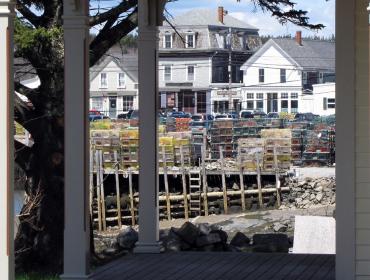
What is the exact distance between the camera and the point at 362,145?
28.8 feet

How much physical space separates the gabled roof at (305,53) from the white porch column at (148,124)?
6381cm

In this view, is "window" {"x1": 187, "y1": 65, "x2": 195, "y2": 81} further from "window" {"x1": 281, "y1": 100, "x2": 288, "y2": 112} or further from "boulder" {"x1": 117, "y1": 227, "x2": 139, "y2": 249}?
"boulder" {"x1": 117, "y1": 227, "x2": 139, "y2": 249}

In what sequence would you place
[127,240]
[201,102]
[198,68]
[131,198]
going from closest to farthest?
[127,240] < [131,198] < [201,102] < [198,68]

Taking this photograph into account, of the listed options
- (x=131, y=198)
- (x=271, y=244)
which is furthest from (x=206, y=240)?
(x=131, y=198)

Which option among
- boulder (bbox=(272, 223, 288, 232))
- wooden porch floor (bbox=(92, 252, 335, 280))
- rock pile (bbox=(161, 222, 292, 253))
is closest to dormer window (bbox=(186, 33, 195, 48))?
boulder (bbox=(272, 223, 288, 232))

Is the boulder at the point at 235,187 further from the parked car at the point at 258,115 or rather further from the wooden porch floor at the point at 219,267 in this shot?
the wooden porch floor at the point at 219,267

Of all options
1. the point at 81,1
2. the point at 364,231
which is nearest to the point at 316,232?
the point at 364,231

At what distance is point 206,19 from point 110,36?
65.3 m

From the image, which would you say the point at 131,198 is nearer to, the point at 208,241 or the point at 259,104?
the point at 208,241

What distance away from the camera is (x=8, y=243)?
6.29 metres

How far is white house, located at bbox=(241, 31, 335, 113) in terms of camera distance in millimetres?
72750

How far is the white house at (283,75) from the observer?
239ft

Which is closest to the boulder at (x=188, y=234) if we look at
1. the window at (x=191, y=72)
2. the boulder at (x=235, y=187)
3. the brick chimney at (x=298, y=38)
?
the boulder at (x=235, y=187)

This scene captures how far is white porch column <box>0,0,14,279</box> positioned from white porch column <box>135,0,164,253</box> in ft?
19.2
